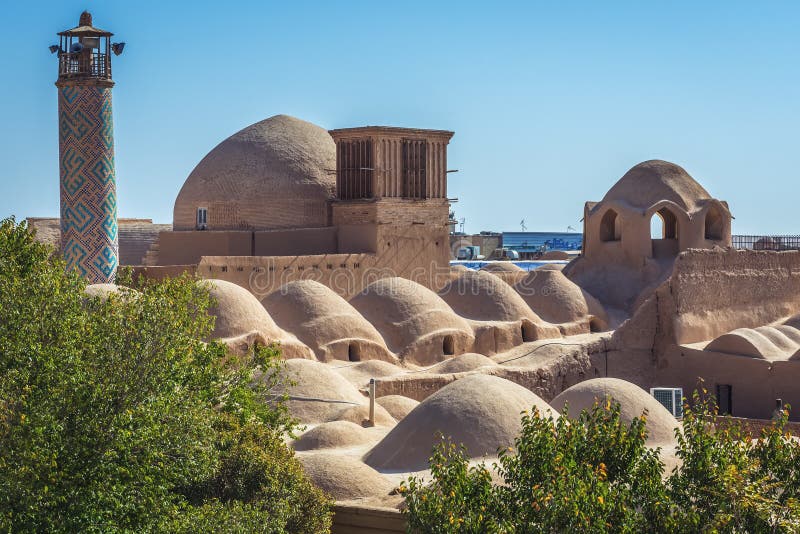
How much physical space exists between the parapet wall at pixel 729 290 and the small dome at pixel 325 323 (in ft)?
20.9

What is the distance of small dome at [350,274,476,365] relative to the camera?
2459 cm

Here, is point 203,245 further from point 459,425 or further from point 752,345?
point 459,425

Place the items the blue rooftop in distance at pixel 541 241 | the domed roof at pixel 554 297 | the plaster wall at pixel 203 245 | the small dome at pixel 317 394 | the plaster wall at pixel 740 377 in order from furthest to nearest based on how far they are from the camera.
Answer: the blue rooftop in distance at pixel 541 241 → the plaster wall at pixel 203 245 → the domed roof at pixel 554 297 → the plaster wall at pixel 740 377 → the small dome at pixel 317 394

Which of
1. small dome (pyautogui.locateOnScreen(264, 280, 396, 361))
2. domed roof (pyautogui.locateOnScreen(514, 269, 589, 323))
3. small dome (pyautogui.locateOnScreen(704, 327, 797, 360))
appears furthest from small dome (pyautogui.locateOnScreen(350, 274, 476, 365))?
small dome (pyautogui.locateOnScreen(704, 327, 797, 360))

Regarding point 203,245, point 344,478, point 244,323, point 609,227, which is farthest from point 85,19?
point 609,227

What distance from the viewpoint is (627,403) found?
581 inches

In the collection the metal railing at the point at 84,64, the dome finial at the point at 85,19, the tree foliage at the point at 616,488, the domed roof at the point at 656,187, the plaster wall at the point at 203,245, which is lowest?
the tree foliage at the point at 616,488

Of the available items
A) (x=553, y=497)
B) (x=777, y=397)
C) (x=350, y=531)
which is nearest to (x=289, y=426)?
(x=350, y=531)

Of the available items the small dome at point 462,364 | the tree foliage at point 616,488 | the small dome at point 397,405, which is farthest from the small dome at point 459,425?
the small dome at point 462,364

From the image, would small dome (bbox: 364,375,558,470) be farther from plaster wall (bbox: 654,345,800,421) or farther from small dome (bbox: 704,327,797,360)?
small dome (bbox: 704,327,797,360)

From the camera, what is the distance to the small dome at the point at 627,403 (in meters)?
14.4

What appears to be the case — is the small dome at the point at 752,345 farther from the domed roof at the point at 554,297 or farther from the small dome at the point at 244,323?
the small dome at the point at 244,323

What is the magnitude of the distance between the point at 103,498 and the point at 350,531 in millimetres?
3823

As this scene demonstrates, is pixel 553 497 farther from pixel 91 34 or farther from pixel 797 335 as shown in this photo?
pixel 797 335
